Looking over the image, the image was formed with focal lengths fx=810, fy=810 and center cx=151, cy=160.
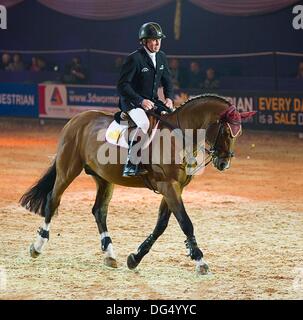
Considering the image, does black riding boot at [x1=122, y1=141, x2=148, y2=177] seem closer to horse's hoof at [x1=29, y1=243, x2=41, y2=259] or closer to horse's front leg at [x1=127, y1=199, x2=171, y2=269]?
horse's front leg at [x1=127, y1=199, x2=171, y2=269]

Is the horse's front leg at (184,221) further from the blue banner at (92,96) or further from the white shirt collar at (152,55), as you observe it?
the blue banner at (92,96)

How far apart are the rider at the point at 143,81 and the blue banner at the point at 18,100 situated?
1546 cm

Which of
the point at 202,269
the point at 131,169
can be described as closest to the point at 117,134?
the point at 131,169

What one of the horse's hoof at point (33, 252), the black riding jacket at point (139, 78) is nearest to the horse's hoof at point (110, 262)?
the horse's hoof at point (33, 252)

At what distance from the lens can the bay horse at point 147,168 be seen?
798 centimetres

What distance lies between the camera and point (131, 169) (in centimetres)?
839

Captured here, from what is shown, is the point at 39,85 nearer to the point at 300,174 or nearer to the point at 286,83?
the point at 286,83

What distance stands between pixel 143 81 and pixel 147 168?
36.6 inches

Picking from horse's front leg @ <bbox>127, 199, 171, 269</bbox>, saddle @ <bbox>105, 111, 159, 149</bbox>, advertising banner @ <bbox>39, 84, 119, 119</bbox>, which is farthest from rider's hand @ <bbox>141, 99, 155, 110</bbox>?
advertising banner @ <bbox>39, 84, 119, 119</bbox>

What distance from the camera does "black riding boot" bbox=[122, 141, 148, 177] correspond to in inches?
328

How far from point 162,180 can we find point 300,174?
284 inches

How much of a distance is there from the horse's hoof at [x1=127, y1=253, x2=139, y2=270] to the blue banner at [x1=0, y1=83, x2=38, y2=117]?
15.8 meters

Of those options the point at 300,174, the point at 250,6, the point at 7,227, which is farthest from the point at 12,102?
the point at 7,227
